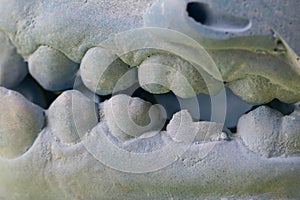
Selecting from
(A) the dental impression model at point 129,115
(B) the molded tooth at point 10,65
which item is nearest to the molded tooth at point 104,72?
(A) the dental impression model at point 129,115

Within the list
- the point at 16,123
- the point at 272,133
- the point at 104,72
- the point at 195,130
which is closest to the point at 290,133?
the point at 272,133

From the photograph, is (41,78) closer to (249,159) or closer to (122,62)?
(122,62)

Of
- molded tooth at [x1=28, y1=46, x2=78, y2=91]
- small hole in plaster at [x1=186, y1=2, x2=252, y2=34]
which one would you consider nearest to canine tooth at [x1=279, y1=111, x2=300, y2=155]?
small hole in plaster at [x1=186, y1=2, x2=252, y2=34]

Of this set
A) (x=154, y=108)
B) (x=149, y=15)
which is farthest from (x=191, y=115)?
(x=149, y=15)

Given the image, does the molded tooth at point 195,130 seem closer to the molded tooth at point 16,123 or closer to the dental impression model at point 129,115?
the dental impression model at point 129,115

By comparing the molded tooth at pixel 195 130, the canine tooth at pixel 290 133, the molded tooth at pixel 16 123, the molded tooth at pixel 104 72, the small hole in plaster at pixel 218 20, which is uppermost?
the small hole in plaster at pixel 218 20

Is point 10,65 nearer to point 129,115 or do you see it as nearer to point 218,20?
point 129,115

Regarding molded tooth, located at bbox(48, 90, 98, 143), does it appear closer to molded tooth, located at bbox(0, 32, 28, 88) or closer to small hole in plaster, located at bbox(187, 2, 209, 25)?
molded tooth, located at bbox(0, 32, 28, 88)
